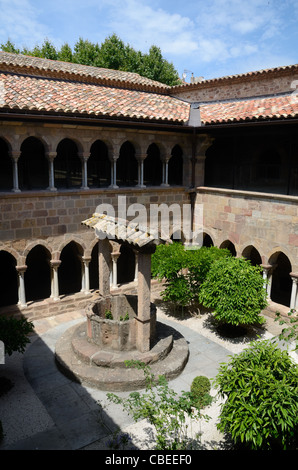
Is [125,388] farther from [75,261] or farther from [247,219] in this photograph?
[75,261]

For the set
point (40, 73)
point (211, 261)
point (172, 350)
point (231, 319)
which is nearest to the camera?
point (172, 350)

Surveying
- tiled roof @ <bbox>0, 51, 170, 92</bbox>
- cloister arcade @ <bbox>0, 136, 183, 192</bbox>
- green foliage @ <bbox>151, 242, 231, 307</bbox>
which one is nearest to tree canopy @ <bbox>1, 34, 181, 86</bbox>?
tiled roof @ <bbox>0, 51, 170, 92</bbox>

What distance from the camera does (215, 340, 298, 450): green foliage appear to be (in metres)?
4.95

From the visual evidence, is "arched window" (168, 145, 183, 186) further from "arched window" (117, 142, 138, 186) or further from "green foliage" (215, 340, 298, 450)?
"green foliage" (215, 340, 298, 450)

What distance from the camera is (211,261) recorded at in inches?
436

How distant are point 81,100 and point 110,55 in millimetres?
23818

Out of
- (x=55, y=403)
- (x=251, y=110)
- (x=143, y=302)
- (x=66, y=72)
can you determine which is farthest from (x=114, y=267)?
(x=66, y=72)

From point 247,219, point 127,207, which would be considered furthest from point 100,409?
point 247,219

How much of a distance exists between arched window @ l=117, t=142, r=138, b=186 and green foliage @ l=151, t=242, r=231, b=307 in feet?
10.1

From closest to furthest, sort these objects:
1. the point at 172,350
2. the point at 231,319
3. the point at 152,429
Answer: the point at 152,429, the point at 172,350, the point at 231,319

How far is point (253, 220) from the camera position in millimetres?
11898

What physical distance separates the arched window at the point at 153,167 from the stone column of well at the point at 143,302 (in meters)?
6.32

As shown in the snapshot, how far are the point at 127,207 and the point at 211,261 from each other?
3.18 m

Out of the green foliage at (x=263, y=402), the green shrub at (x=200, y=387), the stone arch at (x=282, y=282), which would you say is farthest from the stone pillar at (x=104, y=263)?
the stone arch at (x=282, y=282)
